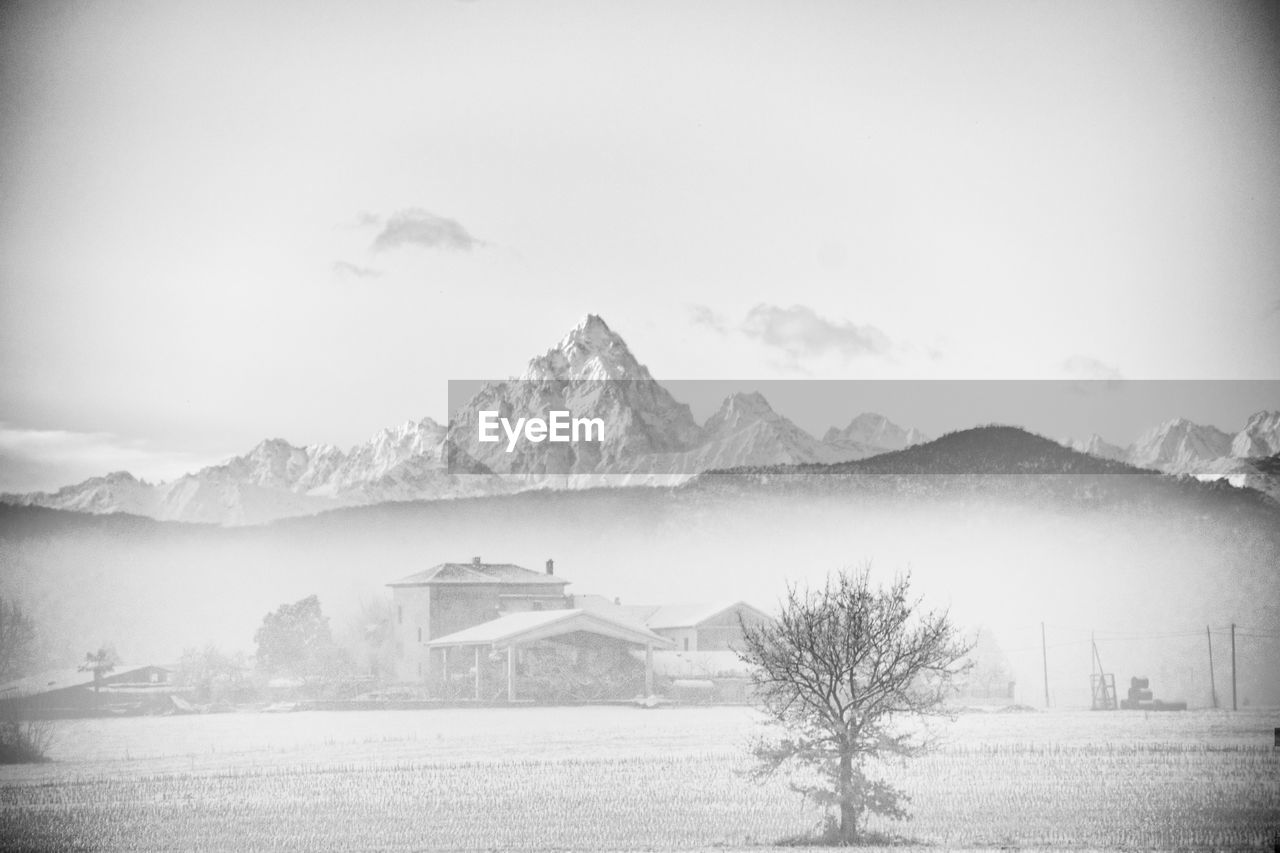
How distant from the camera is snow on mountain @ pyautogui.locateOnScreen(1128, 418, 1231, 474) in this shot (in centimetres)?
4350

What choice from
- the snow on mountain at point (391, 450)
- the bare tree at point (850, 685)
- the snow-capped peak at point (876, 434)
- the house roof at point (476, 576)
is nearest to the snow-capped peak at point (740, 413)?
the snow-capped peak at point (876, 434)

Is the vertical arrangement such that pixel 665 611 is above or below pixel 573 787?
above

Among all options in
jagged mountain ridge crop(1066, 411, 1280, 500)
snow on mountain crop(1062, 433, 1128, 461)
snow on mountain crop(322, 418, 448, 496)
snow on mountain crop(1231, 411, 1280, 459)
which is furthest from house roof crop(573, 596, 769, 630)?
snow on mountain crop(1231, 411, 1280, 459)

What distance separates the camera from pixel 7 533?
141 ft

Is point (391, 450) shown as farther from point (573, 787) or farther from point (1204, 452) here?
point (573, 787)

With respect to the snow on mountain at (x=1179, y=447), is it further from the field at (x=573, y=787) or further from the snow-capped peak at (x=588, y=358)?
the snow-capped peak at (x=588, y=358)

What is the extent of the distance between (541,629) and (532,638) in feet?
1.04

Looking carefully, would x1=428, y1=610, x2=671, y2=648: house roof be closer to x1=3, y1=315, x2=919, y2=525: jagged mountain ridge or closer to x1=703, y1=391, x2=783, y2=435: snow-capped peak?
x1=3, y1=315, x2=919, y2=525: jagged mountain ridge

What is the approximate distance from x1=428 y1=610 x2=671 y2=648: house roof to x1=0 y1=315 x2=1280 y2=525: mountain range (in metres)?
5.29

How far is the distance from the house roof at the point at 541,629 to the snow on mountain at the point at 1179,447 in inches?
659

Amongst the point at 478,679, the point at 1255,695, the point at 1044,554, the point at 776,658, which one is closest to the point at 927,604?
the point at 1044,554

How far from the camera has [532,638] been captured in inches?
1431

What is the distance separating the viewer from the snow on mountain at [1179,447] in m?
43.5

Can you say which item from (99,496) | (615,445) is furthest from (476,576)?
(99,496)
